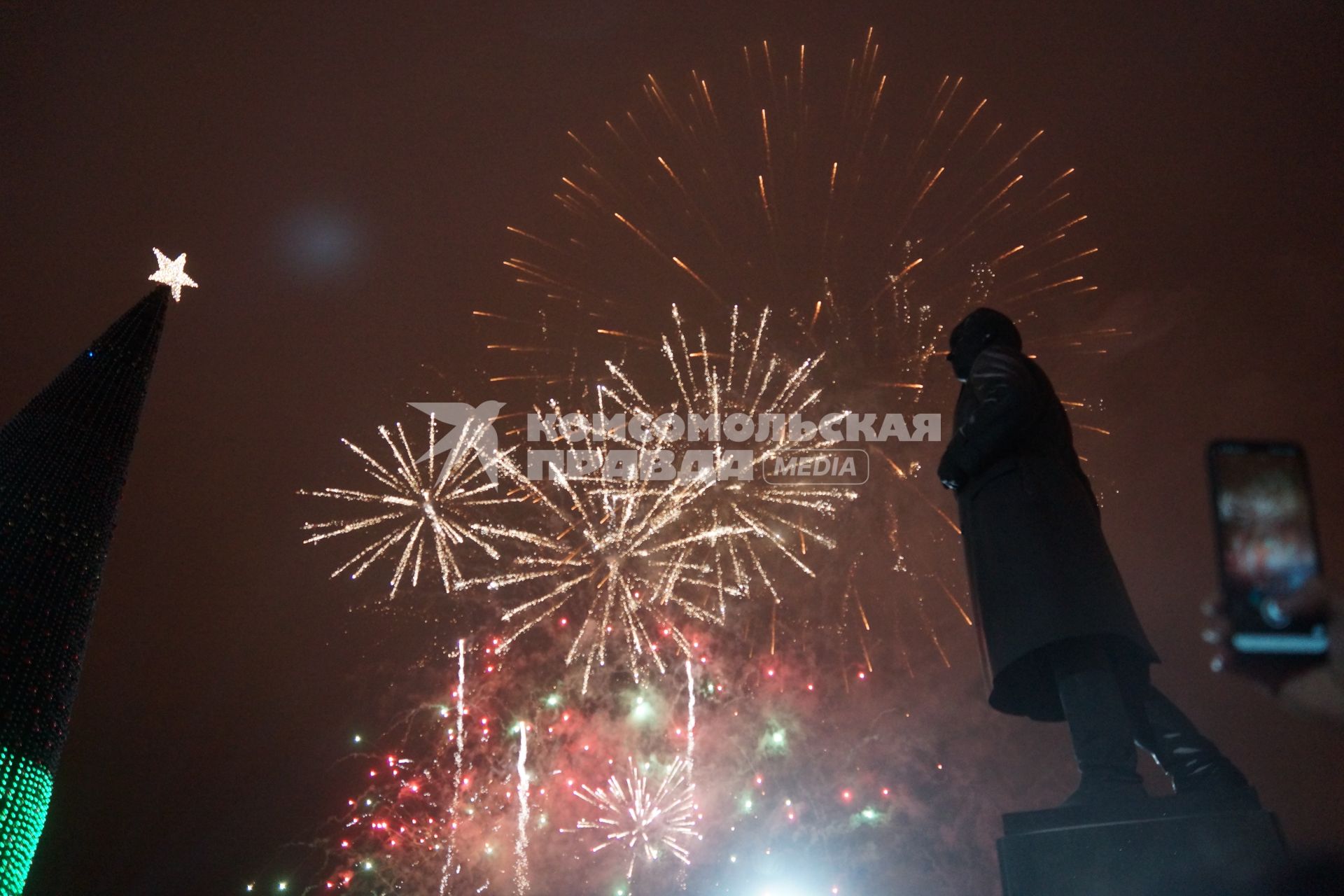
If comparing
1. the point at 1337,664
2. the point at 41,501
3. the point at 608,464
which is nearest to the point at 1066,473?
the point at 1337,664

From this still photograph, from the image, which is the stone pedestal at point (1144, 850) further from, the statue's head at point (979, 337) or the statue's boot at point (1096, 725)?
the statue's head at point (979, 337)

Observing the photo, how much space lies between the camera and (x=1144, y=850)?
259cm

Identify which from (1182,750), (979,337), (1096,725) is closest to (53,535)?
(979,337)

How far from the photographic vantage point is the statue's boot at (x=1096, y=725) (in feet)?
9.67

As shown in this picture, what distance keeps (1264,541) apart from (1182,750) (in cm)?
125

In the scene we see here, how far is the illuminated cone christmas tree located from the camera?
11.0 meters

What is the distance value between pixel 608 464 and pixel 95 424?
8443 millimetres

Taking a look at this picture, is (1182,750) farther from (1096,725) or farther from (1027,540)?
(1027,540)

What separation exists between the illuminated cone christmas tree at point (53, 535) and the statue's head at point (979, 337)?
1072cm

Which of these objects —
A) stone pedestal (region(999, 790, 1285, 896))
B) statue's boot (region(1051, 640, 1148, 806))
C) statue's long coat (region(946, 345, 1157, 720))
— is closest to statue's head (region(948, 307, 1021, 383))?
statue's long coat (region(946, 345, 1157, 720))

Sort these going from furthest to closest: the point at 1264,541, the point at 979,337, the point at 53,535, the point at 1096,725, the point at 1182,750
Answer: the point at 53,535
the point at 979,337
the point at 1182,750
the point at 1096,725
the point at 1264,541

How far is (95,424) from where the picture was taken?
44.0ft

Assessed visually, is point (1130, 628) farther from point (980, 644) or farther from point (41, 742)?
point (41, 742)

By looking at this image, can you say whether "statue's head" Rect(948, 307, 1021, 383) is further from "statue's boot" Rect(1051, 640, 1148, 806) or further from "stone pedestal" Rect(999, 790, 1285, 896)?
"stone pedestal" Rect(999, 790, 1285, 896)
